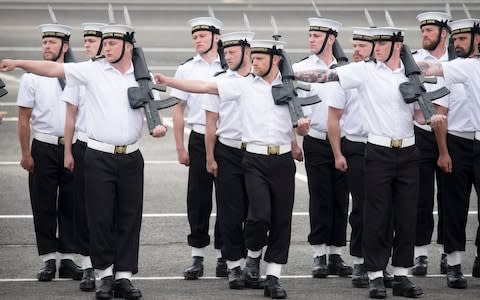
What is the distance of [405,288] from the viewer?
13.9m

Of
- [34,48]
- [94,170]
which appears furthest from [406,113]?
[34,48]

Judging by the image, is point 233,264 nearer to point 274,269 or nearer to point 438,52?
point 274,269

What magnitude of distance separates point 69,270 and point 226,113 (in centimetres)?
215

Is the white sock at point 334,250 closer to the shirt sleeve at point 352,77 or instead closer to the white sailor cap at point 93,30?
the shirt sleeve at point 352,77

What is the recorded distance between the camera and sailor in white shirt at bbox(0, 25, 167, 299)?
13.6 meters

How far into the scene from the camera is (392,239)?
14055 mm

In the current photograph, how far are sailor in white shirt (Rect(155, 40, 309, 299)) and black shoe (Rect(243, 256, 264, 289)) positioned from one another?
35 cm

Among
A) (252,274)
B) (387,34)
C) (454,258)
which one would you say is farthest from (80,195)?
(454,258)

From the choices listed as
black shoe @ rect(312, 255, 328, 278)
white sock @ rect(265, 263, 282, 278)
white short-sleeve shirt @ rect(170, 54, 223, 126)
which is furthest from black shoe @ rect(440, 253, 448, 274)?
white short-sleeve shirt @ rect(170, 54, 223, 126)

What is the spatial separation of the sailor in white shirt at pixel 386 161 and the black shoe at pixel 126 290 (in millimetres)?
2134

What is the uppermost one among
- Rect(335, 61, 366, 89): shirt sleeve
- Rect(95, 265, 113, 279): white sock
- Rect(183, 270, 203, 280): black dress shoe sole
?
Rect(335, 61, 366, 89): shirt sleeve

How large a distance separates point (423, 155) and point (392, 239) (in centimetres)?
135

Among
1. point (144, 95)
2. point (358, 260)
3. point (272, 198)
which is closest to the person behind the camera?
point (144, 95)

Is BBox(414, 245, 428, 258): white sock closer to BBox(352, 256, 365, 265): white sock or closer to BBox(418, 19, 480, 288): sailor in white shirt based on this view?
BBox(418, 19, 480, 288): sailor in white shirt
